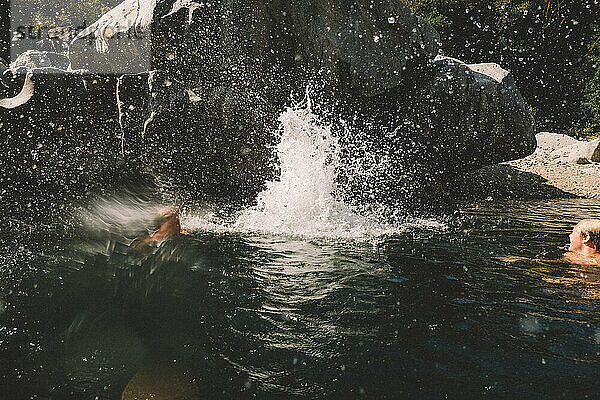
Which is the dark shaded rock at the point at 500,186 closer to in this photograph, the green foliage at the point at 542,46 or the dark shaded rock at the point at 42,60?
the green foliage at the point at 542,46

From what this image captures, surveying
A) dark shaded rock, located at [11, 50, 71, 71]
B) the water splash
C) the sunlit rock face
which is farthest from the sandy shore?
dark shaded rock, located at [11, 50, 71, 71]

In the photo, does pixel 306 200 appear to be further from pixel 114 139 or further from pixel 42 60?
pixel 42 60

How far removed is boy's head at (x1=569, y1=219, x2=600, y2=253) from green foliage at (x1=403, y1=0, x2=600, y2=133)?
11737mm

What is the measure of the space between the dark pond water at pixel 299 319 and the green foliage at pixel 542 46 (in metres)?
12.9

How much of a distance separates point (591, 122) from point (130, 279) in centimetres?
1724

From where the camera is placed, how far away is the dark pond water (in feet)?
8.29

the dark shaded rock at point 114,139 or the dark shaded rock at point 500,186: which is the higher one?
the dark shaded rock at point 114,139

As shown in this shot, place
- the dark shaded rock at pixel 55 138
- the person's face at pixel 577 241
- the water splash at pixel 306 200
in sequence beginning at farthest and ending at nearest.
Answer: the dark shaded rock at pixel 55 138 → the water splash at pixel 306 200 → the person's face at pixel 577 241

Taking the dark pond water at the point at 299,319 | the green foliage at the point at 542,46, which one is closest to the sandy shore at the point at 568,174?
the green foliage at the point at 542,46

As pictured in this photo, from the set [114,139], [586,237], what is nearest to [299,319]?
[586,237]

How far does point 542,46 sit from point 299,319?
17.4 meters

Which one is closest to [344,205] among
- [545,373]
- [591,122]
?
[545,373]

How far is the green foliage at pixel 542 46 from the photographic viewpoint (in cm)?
1638

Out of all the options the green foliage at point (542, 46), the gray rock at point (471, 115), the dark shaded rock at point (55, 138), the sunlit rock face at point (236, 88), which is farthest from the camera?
the green foliage at point (542, 46)
